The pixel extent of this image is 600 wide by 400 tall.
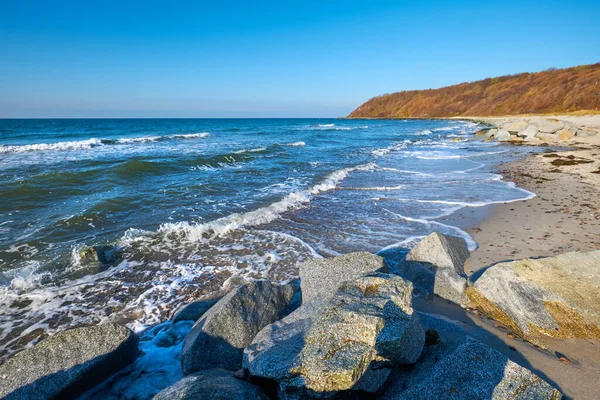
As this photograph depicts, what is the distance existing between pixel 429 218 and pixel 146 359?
7.93 meters

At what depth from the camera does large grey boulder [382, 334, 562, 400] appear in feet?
8.56

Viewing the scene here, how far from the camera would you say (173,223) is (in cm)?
905

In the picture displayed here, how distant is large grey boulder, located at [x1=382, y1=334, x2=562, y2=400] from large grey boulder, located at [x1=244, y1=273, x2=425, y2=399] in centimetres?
30

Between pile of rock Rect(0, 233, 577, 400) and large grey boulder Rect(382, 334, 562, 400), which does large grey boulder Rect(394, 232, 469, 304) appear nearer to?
pile of rock Rect(0, 233, 577, 400)

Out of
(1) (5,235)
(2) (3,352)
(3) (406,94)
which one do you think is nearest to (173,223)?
(1) (5,235)

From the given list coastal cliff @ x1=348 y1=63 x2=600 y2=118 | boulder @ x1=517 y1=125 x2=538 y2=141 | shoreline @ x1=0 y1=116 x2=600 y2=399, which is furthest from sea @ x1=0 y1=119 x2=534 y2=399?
coastal cliff @ x1=348 y1=63 x2=600 y2=118

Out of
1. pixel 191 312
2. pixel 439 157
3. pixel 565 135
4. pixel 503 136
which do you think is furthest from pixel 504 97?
pixel 191 312

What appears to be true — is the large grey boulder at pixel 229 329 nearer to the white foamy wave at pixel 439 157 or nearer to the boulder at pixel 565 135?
the white foamy wave at pixel 439 157

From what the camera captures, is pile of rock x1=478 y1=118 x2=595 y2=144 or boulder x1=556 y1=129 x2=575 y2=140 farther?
pile of rock x1=478 y1=118 x2=595 y2=144

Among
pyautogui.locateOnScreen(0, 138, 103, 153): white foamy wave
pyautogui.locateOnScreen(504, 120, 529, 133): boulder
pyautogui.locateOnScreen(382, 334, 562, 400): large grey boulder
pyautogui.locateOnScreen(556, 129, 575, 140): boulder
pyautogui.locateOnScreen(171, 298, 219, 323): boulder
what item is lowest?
pyautogui.locateOnScreen(171, 298, 219, 323): boulder

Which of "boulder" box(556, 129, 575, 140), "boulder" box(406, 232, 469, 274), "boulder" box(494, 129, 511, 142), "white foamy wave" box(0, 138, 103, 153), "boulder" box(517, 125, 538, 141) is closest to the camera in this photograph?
"boulder" box(406, 232, 469, 274)

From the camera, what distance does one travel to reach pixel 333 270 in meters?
4.87

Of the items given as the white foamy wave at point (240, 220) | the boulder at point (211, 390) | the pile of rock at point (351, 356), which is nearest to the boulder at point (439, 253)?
the pile of rock at point (351, 356)

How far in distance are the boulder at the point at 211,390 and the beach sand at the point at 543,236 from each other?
9.98 feet
